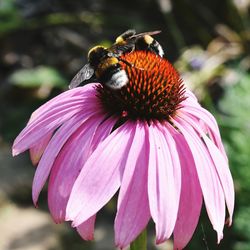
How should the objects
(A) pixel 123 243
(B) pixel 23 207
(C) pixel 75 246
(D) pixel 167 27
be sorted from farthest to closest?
(D) pixel 167 27, (B) pixel 23 207, (C) pixel 75 246, (A) pixel 123 243

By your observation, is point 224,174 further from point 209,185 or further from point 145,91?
point 145,91

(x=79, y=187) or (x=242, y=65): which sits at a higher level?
(x=79, y=187)

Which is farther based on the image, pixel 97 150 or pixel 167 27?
pixel 167 27

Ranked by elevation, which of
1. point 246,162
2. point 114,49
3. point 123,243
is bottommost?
point 246,162

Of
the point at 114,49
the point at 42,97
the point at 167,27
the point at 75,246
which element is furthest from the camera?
the point at 167,27

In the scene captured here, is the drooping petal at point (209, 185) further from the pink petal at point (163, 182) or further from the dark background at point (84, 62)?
the dark background at point (84, 62)

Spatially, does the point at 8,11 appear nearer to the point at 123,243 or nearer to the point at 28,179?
the point at 28,179

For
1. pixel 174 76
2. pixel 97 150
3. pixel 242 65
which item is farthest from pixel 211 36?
pixel 97 150

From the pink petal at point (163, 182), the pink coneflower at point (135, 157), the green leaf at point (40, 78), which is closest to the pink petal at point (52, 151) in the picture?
the pink coneflower at point (135, 157)
